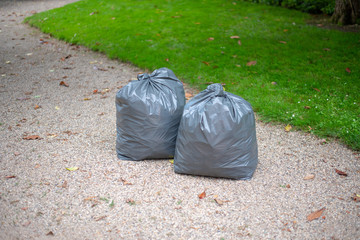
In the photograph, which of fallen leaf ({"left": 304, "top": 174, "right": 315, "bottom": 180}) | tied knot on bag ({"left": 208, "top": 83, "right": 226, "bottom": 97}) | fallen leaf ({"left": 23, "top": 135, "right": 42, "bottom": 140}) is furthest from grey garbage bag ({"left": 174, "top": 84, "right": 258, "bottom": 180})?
fallen leaf ({"left": 23, "top": 135, "right": 42, "bottom": 140})

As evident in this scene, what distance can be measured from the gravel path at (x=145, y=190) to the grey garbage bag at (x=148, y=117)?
0.54 feet

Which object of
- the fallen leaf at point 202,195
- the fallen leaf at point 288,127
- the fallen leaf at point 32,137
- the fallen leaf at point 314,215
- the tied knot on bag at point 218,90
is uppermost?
the tied knot on bag at point 218,90

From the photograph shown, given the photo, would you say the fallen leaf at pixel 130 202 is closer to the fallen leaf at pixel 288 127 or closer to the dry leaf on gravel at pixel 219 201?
the dry leaf on gravel at pixel 219 201

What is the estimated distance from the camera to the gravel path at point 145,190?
2.87 m

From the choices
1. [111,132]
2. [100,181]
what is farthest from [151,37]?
[100,181]

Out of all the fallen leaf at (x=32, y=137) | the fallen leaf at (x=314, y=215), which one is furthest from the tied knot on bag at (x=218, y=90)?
the fallen leaf at (x=32, y=137)

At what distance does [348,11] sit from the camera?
8242mm

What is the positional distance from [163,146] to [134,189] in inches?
23.5

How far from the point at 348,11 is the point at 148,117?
22.4 feet

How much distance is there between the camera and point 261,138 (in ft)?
14.4

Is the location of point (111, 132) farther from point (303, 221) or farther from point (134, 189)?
point (303, 221)

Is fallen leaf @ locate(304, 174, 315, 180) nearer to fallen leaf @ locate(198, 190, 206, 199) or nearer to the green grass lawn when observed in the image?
the green grass lawn

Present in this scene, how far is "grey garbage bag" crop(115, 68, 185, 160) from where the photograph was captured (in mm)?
3615

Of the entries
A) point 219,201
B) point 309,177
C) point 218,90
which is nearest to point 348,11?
point 309,177
